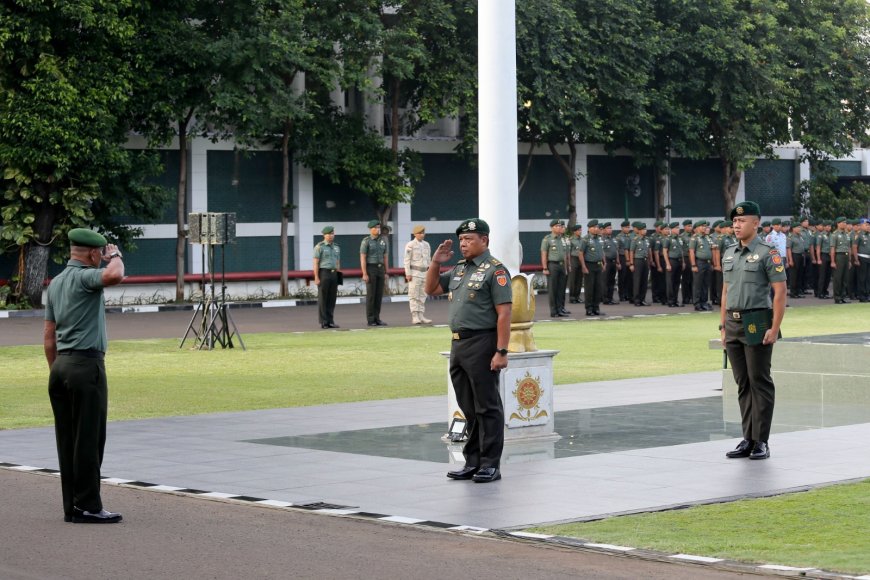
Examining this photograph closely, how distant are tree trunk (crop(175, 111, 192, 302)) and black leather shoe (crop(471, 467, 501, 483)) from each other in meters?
28.8

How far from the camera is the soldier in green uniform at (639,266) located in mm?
38125

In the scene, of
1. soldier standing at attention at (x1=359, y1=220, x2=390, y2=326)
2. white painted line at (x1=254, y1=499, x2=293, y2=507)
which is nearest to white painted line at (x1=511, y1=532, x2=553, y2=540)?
white painted line at (x1=254, y1=499, x2=293, y2=507)

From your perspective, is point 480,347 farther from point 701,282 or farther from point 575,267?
point 575,267

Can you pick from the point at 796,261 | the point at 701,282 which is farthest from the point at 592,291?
the point at 796,261

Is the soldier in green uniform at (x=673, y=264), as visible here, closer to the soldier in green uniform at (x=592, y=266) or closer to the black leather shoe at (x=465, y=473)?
the soldier in green uniform at (x=592, y=266)

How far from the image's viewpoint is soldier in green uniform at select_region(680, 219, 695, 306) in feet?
125

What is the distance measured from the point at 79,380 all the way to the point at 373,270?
19775 millimetres

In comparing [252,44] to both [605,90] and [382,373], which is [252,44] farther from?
[382,373]

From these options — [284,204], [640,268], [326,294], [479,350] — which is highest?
[284,204]

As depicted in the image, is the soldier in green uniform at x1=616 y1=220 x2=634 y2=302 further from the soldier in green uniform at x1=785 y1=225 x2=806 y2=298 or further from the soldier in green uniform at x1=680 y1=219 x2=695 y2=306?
the soldier in green uniform at x1=785 y1=225 x2=806 y2=298

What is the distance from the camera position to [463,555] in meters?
8.13

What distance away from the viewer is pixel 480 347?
35.6 ft

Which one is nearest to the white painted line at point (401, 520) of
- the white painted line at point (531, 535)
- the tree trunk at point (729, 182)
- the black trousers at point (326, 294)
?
the white painted line at point (531, 535)

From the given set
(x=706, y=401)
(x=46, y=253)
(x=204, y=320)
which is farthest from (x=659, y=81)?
(x=706, y=401)
